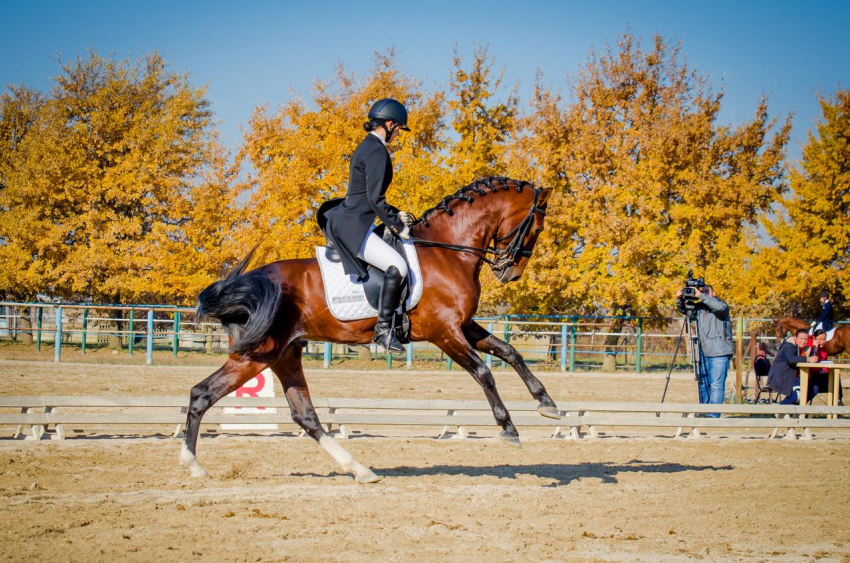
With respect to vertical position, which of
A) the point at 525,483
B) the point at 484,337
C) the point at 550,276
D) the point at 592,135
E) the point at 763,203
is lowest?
the point at 525,483

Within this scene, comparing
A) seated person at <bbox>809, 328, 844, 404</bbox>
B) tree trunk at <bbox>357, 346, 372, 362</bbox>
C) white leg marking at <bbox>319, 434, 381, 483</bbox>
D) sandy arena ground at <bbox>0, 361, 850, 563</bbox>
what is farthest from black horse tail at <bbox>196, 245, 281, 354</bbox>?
tree trunk at <bbox>357, 346, 372, 362</bbox>

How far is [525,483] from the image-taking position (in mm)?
7426

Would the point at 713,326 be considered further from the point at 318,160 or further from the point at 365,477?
the point at 318,160

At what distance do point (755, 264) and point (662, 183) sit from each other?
496 cm

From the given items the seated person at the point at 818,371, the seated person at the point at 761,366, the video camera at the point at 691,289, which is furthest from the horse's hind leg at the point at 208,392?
the seated person at the point at 761,366

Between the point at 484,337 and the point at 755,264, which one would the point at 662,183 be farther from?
the point at 484,337

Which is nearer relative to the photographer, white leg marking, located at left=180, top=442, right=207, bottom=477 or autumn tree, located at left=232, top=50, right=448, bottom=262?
white leg marking, located at left=180, top=442, right=207, bottom=477

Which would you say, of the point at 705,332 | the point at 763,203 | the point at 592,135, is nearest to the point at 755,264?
the point at 763,203

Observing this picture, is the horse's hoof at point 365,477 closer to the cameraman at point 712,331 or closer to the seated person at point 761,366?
the cameraman at point 712,331

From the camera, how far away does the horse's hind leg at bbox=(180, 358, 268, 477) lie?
6.93 meters

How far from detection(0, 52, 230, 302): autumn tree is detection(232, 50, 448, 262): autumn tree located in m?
1.79

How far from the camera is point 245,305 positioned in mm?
6930

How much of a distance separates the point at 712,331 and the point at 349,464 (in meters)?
7.98

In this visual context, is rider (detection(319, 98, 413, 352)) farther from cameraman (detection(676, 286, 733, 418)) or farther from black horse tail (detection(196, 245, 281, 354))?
cameraman (detection(676, 286, 733, 418))
